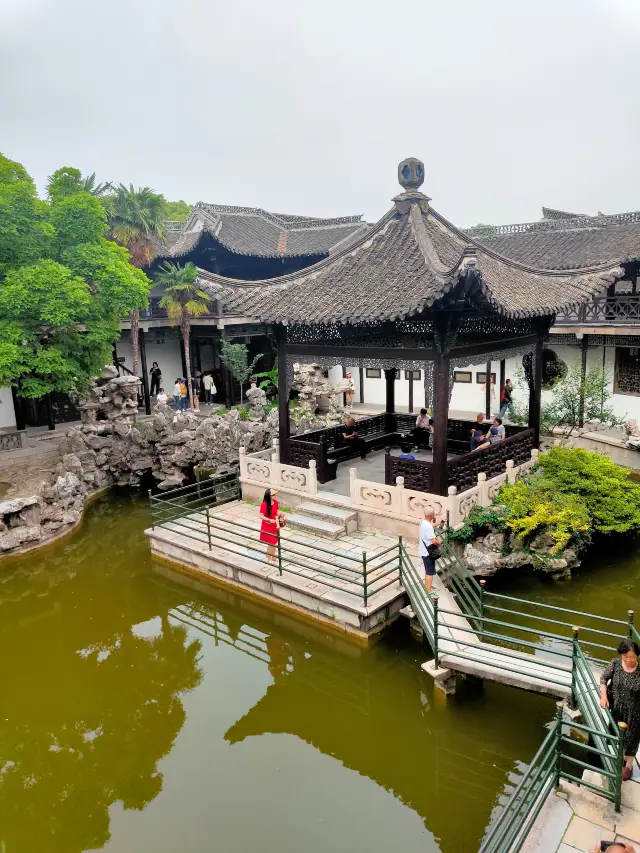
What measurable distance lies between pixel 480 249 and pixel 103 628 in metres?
10.8

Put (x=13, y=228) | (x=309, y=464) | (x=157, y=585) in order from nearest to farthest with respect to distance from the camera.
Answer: (x=157, y=585)
(x=309, y=464)
(x=13, y=228)

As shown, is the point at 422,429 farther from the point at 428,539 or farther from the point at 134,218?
the point at 134,218

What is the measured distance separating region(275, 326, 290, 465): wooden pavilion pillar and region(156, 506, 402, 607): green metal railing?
2.32 meters

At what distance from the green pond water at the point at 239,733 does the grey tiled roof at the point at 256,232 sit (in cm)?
1780

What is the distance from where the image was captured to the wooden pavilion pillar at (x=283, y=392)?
44.4 feet

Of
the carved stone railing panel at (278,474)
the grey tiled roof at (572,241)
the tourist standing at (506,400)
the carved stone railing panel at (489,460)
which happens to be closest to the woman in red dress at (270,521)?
the carved stone railing panel at (278,474)

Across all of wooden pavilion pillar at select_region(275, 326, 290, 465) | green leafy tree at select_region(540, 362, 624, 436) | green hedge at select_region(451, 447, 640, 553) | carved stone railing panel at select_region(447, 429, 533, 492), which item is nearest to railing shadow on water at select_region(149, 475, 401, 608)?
green hedge at select_region(451, 447, 640, 553)

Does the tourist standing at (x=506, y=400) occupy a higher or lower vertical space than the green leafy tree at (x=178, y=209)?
lower

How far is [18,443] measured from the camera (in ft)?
56.2

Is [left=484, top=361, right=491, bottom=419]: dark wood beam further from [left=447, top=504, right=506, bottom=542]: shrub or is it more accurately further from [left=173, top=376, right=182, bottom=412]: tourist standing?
[left=173, top=376, right=182, bottom=412]: tourist standing

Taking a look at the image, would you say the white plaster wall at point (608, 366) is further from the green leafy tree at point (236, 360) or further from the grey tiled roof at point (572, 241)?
the green leafy tree at point (236, 360)

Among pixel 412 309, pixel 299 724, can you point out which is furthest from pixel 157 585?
pixel 412 309

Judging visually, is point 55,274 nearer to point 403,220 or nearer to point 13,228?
point 13,228

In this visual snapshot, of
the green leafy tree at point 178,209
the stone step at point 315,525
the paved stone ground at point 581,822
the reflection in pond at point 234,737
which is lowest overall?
the reflection in pond at point 234,737
